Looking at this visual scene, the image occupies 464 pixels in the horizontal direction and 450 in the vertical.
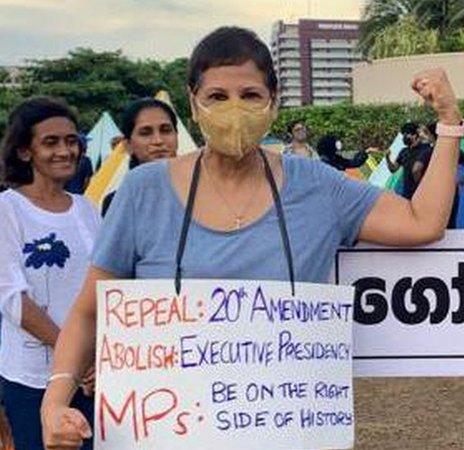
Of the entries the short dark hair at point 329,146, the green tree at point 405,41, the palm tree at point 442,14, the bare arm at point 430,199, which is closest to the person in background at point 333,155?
the short dark hair at point 329,146

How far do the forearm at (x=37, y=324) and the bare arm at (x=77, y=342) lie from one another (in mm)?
750

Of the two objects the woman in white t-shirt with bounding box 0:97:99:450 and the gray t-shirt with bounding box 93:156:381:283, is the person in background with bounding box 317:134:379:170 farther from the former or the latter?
the gray t-shirt with bounding box 93:156:381:283

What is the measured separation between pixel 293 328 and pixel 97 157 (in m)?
8.57

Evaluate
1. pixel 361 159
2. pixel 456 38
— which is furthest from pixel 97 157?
pixel 456 38

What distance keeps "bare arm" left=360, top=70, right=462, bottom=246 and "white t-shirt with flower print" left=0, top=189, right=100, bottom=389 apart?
1083 millimetres

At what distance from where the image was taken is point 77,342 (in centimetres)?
217

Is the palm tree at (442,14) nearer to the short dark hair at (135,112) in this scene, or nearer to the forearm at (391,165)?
the forearm at (391,165)

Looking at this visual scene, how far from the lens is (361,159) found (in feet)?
34.6

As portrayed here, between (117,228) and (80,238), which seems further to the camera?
(80,238)

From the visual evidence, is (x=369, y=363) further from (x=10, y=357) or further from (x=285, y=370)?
(x=10, y=357)

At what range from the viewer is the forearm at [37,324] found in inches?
115

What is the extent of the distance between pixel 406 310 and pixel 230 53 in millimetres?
677

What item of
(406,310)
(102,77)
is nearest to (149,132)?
(406,310)

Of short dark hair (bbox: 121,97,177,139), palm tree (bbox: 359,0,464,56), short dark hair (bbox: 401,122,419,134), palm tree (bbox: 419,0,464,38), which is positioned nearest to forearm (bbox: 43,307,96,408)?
short dark hair (bbox: 121,97,177,139)
